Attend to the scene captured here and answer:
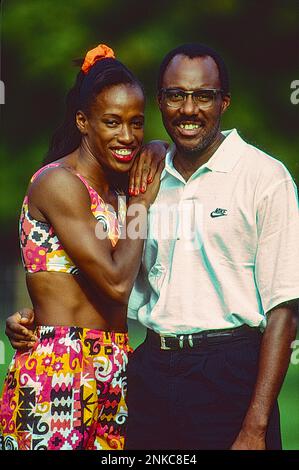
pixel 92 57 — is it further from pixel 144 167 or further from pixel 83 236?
pixel 83 236

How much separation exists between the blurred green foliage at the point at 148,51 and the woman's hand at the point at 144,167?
20.5ft

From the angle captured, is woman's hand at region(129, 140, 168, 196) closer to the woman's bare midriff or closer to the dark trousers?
the woman's bare midriff

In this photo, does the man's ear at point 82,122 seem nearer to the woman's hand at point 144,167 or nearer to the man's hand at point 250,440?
the woman's hand at point 144,167

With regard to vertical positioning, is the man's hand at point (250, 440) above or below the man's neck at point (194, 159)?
below

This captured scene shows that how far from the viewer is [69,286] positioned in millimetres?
3854

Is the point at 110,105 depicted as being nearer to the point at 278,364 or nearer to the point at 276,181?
the point at 276,181

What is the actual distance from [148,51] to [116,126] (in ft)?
22.5

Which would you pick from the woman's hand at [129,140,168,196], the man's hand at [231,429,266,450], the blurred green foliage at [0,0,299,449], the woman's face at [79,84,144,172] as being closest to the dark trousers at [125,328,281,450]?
the man's hand at [231,429,266,450]

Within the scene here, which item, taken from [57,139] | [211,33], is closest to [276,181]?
[57,139]

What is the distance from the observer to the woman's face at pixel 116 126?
3.87m

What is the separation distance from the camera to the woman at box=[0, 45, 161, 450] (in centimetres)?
380

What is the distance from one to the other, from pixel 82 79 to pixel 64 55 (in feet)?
22.2

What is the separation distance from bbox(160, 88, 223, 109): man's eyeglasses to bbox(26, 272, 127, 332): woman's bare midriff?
67 cm

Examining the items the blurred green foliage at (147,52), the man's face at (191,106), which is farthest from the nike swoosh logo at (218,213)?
the blurred green foliage at (147,52)
